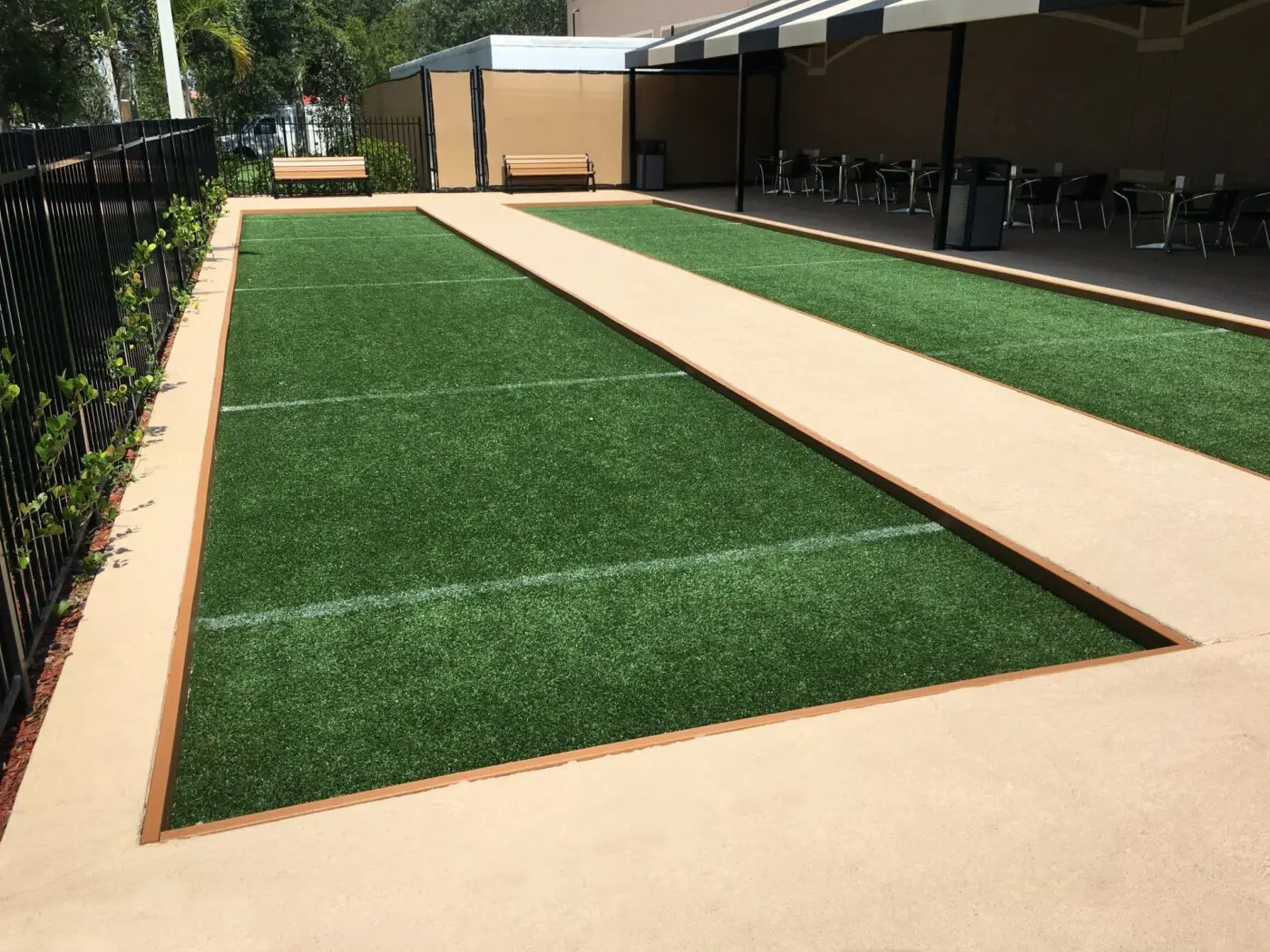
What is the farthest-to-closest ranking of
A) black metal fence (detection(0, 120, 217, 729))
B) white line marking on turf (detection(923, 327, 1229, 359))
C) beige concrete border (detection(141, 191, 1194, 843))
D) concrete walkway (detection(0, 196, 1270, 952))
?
white line marking on turf (detection(923, 327, 1229, 359)), black metal fence (detection(0, 120, 217, 729)), beige concrete border (detection(141, 191, 1194, 843)), concrete walkway (detection(0, 196, 1270, 952))

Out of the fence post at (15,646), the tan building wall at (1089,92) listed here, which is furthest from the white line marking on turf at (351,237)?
the fence post at (15,646)

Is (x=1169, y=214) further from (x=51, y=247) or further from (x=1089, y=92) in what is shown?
(x=51, y=247)

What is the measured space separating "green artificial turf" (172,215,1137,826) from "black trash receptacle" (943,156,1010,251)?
7995mm

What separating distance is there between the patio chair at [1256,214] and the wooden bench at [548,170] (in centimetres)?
1363

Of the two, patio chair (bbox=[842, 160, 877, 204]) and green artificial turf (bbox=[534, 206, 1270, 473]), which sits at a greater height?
patio chair (bbox=[842, 160, 877, 204])

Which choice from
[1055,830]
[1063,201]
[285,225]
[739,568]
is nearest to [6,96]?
[285,225]

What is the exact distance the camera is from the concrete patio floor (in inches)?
411

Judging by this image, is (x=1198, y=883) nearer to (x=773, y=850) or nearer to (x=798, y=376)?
(x=773, y=850)

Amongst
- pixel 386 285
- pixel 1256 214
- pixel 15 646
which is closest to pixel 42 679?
pixel 15 646

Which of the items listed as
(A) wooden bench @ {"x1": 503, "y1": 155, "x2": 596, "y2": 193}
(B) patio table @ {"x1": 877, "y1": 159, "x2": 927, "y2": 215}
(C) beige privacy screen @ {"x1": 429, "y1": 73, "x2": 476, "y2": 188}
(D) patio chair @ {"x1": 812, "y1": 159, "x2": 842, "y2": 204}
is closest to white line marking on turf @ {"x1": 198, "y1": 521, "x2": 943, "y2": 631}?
(B) patio table @ {"x1": 877, "y1": 159, "x2": 927, "y2": 215}

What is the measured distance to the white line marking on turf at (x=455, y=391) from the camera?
663 centimetres

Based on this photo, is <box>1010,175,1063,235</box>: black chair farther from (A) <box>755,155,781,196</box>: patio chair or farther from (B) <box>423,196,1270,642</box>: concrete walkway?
(B) <box>423,196,1270,642</box>: concrete walkway

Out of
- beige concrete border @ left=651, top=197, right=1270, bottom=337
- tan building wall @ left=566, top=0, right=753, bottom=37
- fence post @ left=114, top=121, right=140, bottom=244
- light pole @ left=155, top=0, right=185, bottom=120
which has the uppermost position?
tan building wall @ left=566, top=0, right=753, bottom=37

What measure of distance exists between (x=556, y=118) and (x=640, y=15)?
1481 centimetres
